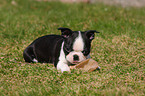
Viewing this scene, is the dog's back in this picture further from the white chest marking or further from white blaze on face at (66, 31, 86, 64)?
white blaze on face at (66, 31, 86, 64)

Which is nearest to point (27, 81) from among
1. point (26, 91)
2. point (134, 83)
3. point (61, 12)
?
point (26, 91)

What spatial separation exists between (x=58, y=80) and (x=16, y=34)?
4.16 metres

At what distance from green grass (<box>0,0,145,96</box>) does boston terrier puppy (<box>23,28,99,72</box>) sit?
0.28 m

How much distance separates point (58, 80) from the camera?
5.51 metres

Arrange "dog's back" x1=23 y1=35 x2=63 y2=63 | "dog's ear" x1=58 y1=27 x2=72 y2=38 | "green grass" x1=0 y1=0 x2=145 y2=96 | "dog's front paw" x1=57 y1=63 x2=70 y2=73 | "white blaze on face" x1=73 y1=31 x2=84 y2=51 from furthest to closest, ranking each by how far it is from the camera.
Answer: "dog's back" x1=23 y1=35 x2=63 y2=63
"dog's front paw" x1=57 y1=63 x2=70 y2=73
"dog's ear" x1=58 y1=27 x2=72 y2=38
"white blaze on face" x1=73 y1=31 x2=84 y2=51
"green grass" x1=0 y1=0 x2=145 y2=96

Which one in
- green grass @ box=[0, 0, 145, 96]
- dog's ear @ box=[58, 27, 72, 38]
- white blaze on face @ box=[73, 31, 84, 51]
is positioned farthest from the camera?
dog's ear @ box=[58, 27, 72, 38]

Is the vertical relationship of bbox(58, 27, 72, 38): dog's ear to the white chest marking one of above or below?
above

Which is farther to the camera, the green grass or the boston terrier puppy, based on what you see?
the boston terrier puppy

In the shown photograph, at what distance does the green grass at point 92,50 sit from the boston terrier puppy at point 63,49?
28 centimetres

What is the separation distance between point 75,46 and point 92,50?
2344 millimetres

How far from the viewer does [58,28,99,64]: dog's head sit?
214 inches

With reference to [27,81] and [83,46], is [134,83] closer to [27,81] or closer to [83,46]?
[83,46]

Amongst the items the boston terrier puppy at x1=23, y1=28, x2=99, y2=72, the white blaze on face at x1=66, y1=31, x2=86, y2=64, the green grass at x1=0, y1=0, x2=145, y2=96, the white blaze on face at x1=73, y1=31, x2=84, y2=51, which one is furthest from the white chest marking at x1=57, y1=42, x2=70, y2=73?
the white blaze on face at x1=73, y1=31, x2=84, y2=51

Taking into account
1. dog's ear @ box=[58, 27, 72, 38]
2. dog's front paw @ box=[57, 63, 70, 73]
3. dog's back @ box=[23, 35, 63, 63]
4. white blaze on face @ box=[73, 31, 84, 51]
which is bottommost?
dog's front paw @ box=[57, 63, 70, 73]
